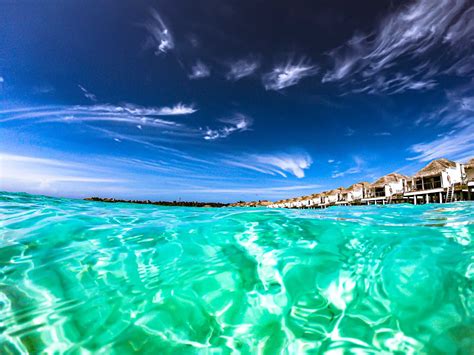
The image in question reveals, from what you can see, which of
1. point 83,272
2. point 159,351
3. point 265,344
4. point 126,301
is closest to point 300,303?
point 265,344

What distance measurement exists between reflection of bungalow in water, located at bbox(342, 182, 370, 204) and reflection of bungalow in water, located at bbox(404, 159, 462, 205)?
4867 mm

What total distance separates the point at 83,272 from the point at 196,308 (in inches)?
71.3

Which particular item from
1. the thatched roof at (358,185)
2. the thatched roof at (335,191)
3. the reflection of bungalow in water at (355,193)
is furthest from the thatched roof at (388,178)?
the thatched roof at (335,191)

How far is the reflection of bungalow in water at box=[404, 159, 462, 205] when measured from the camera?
19.4 metres

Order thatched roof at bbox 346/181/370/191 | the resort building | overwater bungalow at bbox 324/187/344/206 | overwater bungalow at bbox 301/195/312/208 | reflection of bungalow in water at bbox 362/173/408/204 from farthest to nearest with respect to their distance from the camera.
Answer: overwater bungalow at bbox 301/195/312/208 → overwater bungalow at bbox 324/187/344/206 → thatched roof at bbox 346/181/370/191 → reflection of bungalow in water at bbox 362/173/408/204 → the resort building

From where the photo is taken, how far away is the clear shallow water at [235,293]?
8.06 ft

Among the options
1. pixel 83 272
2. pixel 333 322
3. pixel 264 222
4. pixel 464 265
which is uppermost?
pixel 264 222

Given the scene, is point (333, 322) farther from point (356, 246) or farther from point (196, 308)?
point (356, 246)

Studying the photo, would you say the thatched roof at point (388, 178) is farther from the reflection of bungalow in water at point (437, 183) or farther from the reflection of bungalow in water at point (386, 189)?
the reflection of bungalow in water at point (437, 183)

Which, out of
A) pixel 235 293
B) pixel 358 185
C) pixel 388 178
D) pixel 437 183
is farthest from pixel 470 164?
pixel 235 293

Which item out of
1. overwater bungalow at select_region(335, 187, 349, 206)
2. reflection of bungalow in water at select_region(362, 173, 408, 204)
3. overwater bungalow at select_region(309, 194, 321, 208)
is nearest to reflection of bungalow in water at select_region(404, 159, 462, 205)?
reflection of bungalow in water at select_region(362, 173, 408, 204)

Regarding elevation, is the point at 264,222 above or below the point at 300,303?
above

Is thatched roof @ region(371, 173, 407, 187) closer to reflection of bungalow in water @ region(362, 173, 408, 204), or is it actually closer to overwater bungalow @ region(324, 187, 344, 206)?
reflection of bungalow in water @ region(362, 173, 408, 204)

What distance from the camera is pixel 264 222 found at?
18.6 feet
